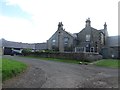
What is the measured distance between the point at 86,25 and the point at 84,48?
241 inches

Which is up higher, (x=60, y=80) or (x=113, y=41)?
(x=113, y=41)

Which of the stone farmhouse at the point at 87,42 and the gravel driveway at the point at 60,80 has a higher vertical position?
the stone farmhouse at the point at 87,42

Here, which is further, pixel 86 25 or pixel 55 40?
pixel 55 40

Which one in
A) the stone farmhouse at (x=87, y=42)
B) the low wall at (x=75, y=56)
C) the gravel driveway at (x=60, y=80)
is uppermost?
the stone farmhouse at (x=87, y=42)

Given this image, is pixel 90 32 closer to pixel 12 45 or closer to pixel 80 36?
pixel 80 36

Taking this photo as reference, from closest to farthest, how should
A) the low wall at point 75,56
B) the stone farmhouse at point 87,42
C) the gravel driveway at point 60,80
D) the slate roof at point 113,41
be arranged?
the gravel driveway at point 60,80 → the low wall at point 75,56 → the stone farmhouse at point 87,42 → the slate roof at point 113,41

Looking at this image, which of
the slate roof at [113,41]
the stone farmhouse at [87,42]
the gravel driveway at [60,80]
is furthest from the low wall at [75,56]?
the gravel driveway at [60,80]

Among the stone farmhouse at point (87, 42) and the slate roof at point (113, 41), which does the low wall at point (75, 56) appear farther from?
the slate roof at point (113, 41)

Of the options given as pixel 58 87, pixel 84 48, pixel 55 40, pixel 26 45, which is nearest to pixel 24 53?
pixel 55 40

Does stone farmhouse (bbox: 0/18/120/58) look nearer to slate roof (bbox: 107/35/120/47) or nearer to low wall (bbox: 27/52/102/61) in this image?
slate roof (bbox: 107/35/120/47)

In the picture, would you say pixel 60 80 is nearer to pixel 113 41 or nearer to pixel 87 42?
pixel 87 42

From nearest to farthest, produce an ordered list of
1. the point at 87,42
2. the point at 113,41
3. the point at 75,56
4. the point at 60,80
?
the point at 60,80, the point at 75,56, the point at 87,42, the point at 113,41

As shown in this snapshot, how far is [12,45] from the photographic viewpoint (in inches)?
2987

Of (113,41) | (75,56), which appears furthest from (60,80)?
(113,41)
